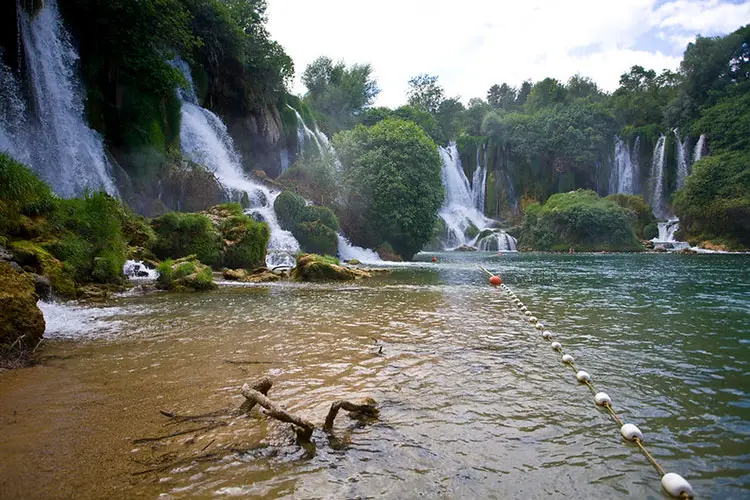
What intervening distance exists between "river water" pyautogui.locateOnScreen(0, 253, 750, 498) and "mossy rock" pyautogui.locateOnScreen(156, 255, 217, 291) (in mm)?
3322

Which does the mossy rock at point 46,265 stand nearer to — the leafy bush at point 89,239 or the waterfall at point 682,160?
the leafy bush at point 89,239

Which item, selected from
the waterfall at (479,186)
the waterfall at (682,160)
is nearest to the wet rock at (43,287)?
the waterfall at (479,186)

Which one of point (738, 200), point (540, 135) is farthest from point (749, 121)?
point (540, 135)

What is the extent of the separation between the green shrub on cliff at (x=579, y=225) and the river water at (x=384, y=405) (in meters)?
31.9

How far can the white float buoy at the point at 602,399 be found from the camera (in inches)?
154

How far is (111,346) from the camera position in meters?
5.79

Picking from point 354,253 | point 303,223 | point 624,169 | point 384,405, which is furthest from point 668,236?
point 384,405

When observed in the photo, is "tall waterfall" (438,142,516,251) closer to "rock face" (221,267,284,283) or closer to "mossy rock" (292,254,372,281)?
"mossy rock" (292,254,372,281)

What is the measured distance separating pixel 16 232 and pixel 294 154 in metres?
24.6

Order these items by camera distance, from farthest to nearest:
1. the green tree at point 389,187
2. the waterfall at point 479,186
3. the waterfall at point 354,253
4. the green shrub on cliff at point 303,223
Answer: the waterfall at point 479,186 → the green tree at point 389,187 → the waterfall at point 354,253 → the green shrub on cliff at point 303,223

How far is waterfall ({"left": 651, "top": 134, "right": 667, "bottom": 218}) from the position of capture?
4356 centimetres

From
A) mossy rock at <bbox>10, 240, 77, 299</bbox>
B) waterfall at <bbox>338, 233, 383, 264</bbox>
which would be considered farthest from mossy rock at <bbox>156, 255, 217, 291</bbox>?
waterfall at <bbox>338, 233, 383, 264</bbox>

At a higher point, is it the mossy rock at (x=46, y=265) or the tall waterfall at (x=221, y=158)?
the tall waterfall at (x=221, y=158)

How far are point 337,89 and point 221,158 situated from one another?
28.7m
